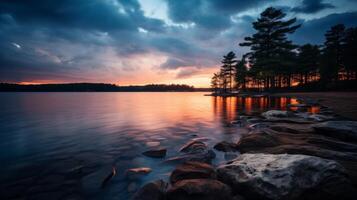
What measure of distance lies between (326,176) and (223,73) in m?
71.6

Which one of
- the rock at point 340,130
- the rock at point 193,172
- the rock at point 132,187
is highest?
the rock at point 340,130

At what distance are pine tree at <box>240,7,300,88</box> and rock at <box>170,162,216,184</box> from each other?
110 feet

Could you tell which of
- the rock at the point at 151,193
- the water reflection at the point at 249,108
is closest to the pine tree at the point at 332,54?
the water reflection at the point at 249,108

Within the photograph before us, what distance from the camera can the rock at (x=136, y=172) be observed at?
471 centimetres

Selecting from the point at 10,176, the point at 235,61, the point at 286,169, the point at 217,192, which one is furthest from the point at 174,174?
the point at 235,61

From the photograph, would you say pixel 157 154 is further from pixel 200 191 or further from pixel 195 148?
pixel 200 191

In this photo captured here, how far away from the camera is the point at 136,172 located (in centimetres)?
487

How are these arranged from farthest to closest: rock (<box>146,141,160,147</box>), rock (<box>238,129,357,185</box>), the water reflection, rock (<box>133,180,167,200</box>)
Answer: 1. the water reflection
2. rock (<box>146,141,160,147</box>)
3. rock (<box>238,129,357,185</box>)
4. rock (<box>133,180,167,200</box>)

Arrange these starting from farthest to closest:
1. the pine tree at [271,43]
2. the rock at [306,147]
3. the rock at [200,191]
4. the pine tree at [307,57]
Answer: the pine tree at [307,57]
the pine tree at [271,43]
the rock at [306,147]
the rock at [200,191]

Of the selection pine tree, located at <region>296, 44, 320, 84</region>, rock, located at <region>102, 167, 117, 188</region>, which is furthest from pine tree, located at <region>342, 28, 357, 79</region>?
rock, located at <region>102, 167, 117, 188</region>

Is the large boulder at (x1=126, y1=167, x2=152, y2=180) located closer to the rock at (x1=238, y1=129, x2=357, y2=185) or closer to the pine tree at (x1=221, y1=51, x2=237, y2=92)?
the rock at (x1=238, y1=129, x2=357, y2=185)

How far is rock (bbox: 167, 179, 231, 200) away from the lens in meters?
3.15

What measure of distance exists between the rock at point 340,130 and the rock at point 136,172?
21.7 ft

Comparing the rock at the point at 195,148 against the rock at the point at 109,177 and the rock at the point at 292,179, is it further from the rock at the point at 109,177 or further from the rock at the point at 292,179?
the rock at the point at 292,179
